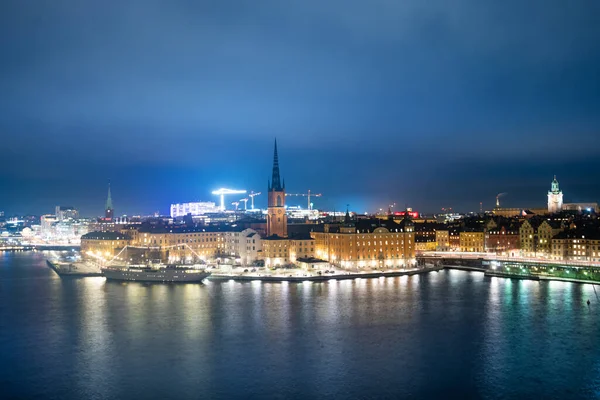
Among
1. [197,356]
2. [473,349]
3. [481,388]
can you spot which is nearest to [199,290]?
[197,356]

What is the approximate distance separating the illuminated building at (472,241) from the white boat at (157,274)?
2017 cm

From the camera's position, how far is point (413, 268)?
29.5 metres

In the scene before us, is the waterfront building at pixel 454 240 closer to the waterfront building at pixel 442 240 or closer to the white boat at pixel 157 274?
the waterfront building at pixel 442 240

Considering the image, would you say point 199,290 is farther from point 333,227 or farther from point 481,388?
point 481,388

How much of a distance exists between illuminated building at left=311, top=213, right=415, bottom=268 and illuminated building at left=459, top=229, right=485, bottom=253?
1021cm

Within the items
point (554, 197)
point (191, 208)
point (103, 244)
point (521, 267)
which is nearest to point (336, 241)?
point (521, 267)

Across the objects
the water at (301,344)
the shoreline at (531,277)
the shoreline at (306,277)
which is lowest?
the water at (301,344)

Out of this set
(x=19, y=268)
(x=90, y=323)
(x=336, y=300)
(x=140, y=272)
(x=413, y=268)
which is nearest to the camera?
(x=90, y=323)

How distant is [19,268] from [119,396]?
995 inches

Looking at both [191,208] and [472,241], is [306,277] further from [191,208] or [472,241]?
[191,208]

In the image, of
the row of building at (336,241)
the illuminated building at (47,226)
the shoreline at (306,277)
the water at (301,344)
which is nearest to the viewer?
the water at (301,344)

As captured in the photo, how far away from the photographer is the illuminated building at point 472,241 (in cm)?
3897

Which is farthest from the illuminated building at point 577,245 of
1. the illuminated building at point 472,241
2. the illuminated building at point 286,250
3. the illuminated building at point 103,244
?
the illuminated building at point 103,244

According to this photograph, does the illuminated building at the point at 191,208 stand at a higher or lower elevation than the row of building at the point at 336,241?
higher
